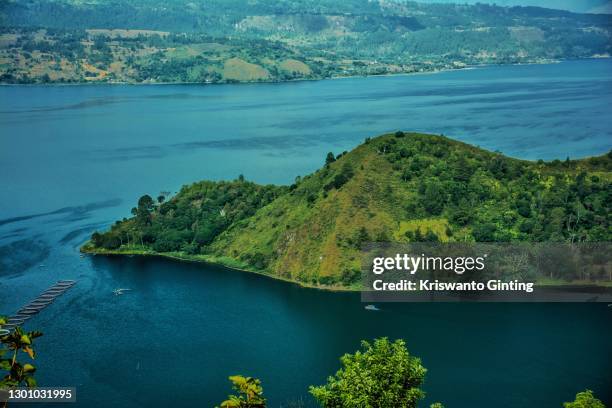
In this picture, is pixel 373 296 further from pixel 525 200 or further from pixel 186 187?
pixel 186 187

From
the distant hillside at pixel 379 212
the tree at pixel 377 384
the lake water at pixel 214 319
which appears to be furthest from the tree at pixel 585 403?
the distant hillside at pixel 379 212

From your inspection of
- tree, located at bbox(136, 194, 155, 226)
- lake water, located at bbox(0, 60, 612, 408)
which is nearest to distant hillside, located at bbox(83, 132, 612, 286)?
tree, located at bbox(136, 194, 155, 226)

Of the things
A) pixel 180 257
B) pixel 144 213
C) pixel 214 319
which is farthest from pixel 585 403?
pixel 144 213

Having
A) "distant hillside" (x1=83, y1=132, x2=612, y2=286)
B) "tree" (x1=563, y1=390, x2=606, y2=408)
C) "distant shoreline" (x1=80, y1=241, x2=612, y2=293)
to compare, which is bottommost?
"tree" (x1=563, y1=390, x2=606, y2=408)

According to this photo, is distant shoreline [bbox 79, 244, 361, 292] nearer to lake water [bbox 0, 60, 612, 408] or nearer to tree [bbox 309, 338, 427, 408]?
lake water [bbox 0, 60, 612, 408]

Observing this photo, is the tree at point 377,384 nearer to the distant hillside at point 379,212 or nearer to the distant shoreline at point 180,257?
the distant hillside at point 379,212

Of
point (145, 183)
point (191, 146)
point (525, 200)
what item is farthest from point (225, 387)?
point (191, 146)
